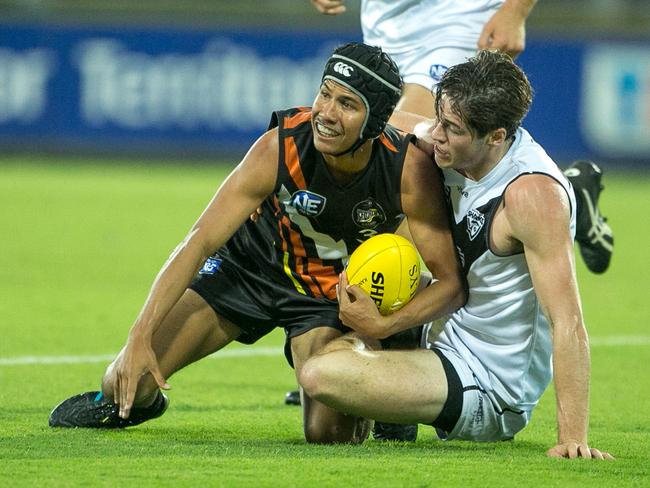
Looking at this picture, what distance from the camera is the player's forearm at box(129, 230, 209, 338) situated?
507cm

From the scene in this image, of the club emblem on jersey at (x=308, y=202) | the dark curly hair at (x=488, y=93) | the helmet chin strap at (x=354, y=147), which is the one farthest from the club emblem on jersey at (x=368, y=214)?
the dark curly hair at (x=488, y=93)

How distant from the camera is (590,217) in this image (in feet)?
22.1

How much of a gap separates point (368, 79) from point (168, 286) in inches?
43.5

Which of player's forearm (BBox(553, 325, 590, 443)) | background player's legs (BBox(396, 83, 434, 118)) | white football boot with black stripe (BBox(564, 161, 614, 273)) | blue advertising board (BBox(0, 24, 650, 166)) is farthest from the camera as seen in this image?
blue advertising board (BBox(0, 24, 650, 166))

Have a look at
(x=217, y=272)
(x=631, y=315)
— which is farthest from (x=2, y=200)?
(x=217, y=272)

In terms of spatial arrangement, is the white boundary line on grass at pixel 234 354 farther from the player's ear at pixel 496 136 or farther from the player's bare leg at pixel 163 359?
the player's ear at pixel 496 136

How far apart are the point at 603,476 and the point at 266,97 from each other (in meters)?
13.7

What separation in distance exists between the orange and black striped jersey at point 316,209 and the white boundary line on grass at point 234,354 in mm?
1690

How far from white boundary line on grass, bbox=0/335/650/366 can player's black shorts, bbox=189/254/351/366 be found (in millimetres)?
1460

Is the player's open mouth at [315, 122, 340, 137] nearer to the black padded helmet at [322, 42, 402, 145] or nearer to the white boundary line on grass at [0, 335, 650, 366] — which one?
the black padded helmet at [322, 42, 402, 145]

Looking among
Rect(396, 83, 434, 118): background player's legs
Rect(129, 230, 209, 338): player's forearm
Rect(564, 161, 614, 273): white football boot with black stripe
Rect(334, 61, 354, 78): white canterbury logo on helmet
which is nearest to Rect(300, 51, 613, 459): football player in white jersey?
Rect(334, 61, 354, 78): white canterbury logo on helmet

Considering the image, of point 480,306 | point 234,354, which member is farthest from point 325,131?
point 234,354

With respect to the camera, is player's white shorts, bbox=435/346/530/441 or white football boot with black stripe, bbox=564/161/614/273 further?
white football boot with black stripe, bbox=564/161/614/273

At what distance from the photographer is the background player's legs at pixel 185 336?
5434 millimetres
